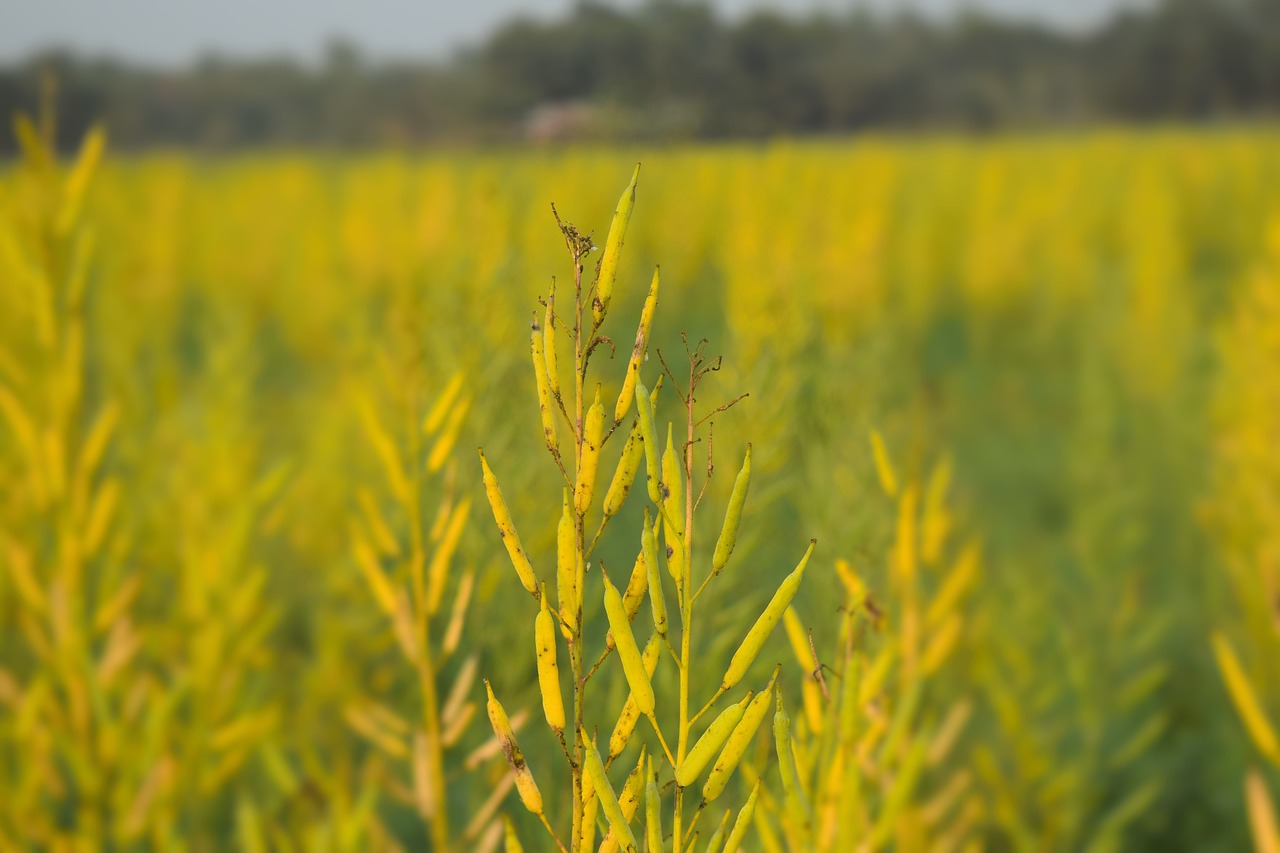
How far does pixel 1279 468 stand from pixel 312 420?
2.23m

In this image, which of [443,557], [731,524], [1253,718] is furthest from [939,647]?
[731,524]

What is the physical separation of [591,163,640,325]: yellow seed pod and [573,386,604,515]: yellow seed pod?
0.03 metres

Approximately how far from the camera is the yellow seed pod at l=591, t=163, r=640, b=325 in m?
0.26

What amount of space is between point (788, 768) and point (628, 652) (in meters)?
Result: 0.07

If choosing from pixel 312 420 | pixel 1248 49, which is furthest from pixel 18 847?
pixel 1248 49

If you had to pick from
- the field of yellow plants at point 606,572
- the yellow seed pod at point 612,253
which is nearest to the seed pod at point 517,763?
the field of yellow plants at point 606,572

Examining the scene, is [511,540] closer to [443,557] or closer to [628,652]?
[628,652]

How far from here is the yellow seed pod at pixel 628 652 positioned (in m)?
0.26

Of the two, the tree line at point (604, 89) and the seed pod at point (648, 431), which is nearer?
the seed pod at point (648, 431)

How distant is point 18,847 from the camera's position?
2.21 ft

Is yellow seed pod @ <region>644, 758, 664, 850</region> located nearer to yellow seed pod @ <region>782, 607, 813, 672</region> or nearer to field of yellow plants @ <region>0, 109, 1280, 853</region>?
field of yellow plants @ <region>0, 109, 1280, 853</region>

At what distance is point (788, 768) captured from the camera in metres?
0.30

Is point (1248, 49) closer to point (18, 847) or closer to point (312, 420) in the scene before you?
point (312, 420)

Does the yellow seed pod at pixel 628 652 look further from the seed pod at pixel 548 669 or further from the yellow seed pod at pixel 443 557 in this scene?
the yellow seed pod at pixel 443 557
